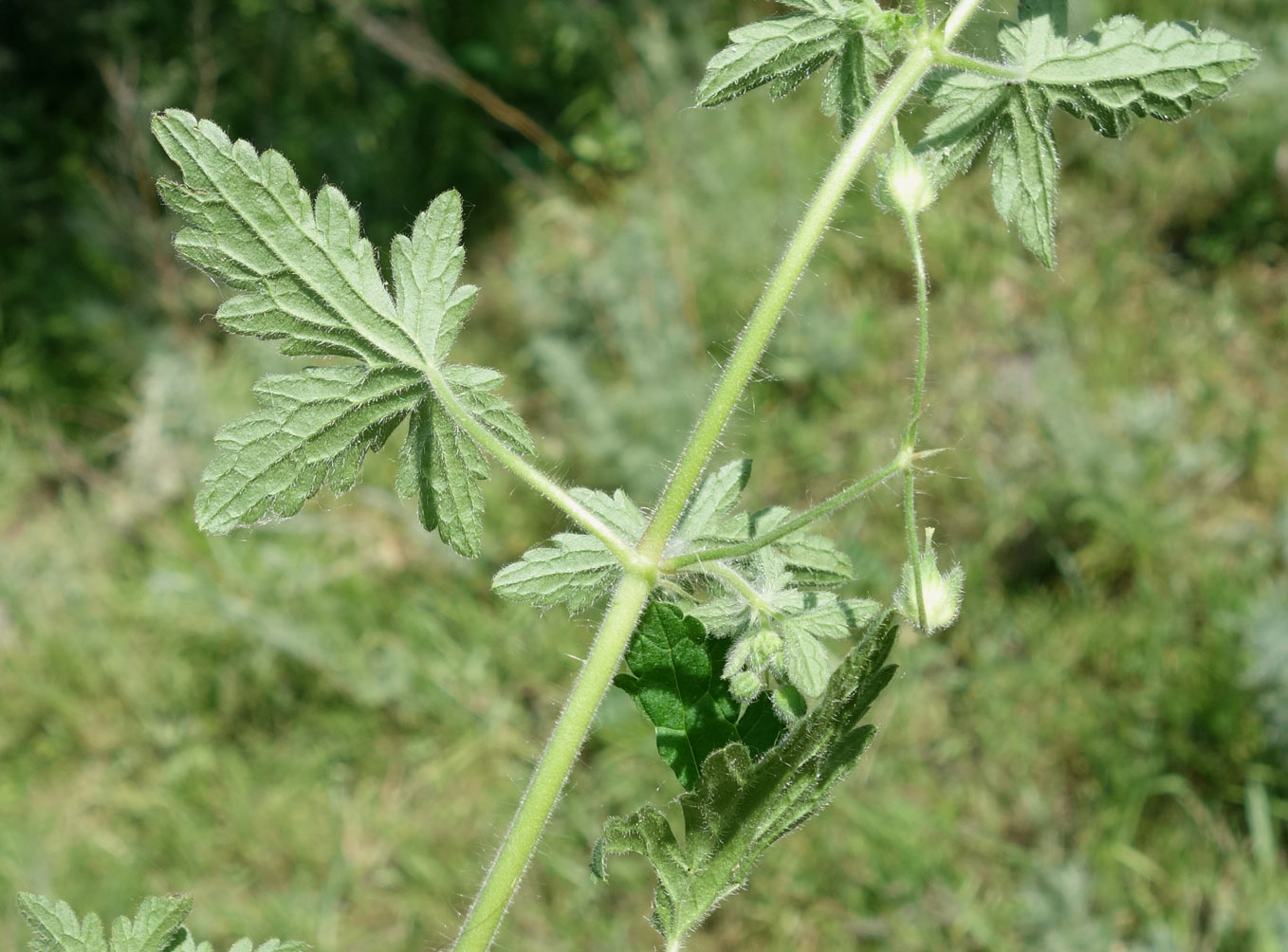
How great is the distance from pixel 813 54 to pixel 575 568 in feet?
1.94

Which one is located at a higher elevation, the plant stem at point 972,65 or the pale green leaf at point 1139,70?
the plant stem at point 972,65

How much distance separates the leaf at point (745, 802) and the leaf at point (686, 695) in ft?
0.34

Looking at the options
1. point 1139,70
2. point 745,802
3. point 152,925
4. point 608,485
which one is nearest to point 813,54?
point 1139,70

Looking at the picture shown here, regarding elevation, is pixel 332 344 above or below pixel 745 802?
above

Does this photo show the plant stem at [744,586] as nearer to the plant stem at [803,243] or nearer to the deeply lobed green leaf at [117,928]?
the plant stem at [803,243]

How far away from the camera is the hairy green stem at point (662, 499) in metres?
1.05

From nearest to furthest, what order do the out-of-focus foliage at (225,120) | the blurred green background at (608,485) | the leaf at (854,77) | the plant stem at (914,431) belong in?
the plant stem at (914,431) → the leaf at (854,77) → the blurred green background at (608,485) → the out-of-focus foliage at (225,120)

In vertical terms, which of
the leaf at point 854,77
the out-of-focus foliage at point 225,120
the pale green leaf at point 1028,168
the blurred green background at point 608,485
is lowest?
the blurred green background at point 608,485

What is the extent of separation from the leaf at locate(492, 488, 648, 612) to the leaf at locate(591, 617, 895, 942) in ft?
0.79

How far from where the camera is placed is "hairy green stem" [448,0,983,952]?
3.45ft

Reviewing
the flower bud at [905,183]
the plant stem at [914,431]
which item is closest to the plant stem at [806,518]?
the plant stem at [914,431]

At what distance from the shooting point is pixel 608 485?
4.22m

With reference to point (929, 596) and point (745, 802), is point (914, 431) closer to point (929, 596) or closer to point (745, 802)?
point (929, 596)

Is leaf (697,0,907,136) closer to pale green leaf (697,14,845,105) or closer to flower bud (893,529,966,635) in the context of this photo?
pale green leaf (697,14,845,105)
